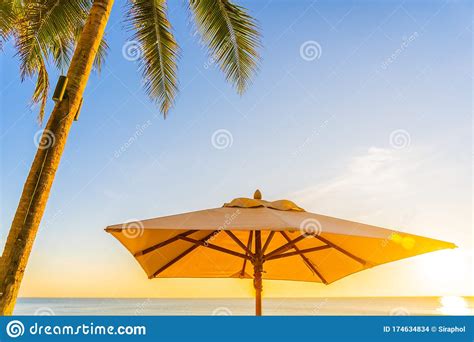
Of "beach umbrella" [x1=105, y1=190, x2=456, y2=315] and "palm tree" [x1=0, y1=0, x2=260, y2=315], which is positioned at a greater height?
"palm tree" [x1=0, y1=0, x2=260, y2=315]

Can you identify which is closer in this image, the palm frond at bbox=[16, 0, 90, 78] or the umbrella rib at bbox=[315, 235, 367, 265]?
the umbrella rib at bbox=[315, 235, 367, 265]

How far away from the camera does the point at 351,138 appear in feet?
35.7

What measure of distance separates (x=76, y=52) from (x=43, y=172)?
151 centimetres

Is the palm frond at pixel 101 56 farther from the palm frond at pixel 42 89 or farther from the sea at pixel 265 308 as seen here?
the sea at pixel 265 308

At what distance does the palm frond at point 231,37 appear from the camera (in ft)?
24.2

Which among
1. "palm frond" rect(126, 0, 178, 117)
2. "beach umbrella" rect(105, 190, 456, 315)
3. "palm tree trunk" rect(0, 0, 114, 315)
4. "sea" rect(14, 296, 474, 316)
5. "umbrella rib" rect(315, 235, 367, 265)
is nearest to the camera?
"beach umbrella" rect(105, 190, 456, 315)

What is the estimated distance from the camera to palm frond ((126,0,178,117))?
769 centimetres

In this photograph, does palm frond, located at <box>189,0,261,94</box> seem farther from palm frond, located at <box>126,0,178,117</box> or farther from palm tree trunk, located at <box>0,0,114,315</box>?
palm tree trunk, located at <box>0,0,114,315</box>

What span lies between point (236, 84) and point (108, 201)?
5782mm

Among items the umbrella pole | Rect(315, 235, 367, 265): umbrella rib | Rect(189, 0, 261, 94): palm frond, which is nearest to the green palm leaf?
Rect(189, 0, 261, 94): palm frond

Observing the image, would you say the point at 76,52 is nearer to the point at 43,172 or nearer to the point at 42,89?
the point at 43,172

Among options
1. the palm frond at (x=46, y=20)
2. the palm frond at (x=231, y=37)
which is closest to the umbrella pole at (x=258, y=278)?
the palm frond at (x=231, y=37)

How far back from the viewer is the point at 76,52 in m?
5.53

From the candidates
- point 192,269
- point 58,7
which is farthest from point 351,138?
point 58,7
